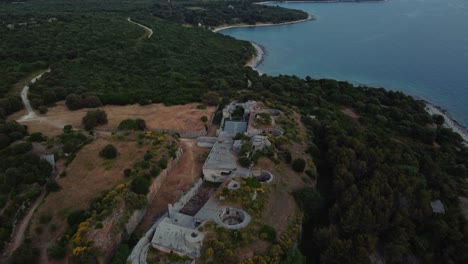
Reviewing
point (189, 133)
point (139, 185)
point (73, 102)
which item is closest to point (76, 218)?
point (139, 185)

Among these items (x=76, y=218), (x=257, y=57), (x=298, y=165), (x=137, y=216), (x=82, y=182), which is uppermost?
(x=298, y=165)

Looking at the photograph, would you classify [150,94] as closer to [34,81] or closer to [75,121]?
[75,121]

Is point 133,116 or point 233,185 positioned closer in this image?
point 233,185

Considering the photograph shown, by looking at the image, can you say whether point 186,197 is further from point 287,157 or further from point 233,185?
point 287,157

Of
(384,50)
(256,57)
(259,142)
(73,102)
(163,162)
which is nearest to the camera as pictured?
(163,162)

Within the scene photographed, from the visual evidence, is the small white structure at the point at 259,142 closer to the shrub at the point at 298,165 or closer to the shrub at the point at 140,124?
the shrub at the point at 298,165

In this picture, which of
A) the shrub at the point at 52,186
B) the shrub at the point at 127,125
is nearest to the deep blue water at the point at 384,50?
the shrub at the point at 127,125

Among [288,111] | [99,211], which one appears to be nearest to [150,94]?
[288,111]
